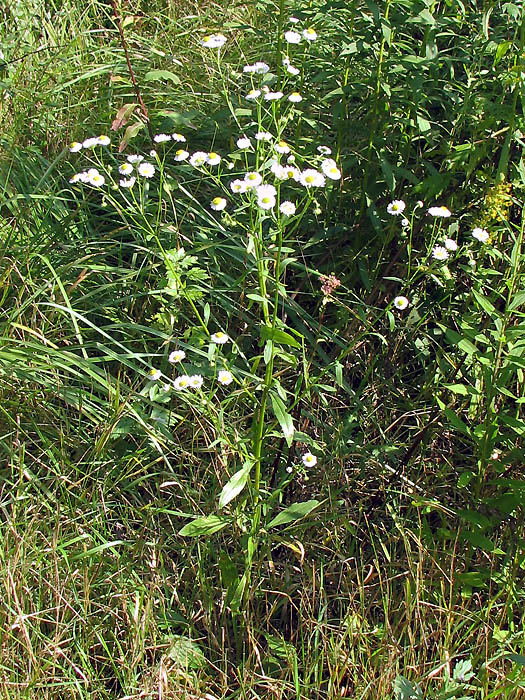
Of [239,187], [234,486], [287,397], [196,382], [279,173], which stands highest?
[279,173]

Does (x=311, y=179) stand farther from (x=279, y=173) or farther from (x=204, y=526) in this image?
(x=204, y=526)

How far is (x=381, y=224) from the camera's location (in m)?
2.52

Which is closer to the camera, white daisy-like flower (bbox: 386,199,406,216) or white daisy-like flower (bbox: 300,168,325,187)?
white daisy-like flower (bbox: 300,168,325,187)

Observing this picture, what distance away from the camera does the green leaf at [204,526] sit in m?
1.87

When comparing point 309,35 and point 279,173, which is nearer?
point 279,173

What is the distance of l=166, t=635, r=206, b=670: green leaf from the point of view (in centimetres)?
184

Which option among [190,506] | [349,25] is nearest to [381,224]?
[349,25]

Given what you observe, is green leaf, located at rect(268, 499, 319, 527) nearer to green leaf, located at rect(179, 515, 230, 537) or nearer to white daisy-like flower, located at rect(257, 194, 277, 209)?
green leaf, located at rect(179, 515, 230, 537)

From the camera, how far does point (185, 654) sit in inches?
73.3

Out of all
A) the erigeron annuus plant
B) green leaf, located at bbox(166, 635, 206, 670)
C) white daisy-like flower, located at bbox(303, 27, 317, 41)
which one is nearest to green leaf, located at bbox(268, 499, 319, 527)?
the erigeron annuus plant

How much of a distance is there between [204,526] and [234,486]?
0.14 metres

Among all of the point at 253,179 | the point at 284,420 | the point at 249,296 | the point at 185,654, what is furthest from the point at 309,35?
the point at 185,654

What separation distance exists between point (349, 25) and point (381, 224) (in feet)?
2.06

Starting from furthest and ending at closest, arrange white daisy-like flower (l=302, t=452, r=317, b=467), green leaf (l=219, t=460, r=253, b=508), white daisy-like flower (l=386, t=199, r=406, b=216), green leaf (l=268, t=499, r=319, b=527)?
white daisy-like flower (l=386, t=199, r=406, b=216), white daisy-like flower (l=302, t=452, r=317, b=467), green leaf (l=268, t=499, r=319, b=527), green leaf (l=219, t=460, r=253, b=508)
